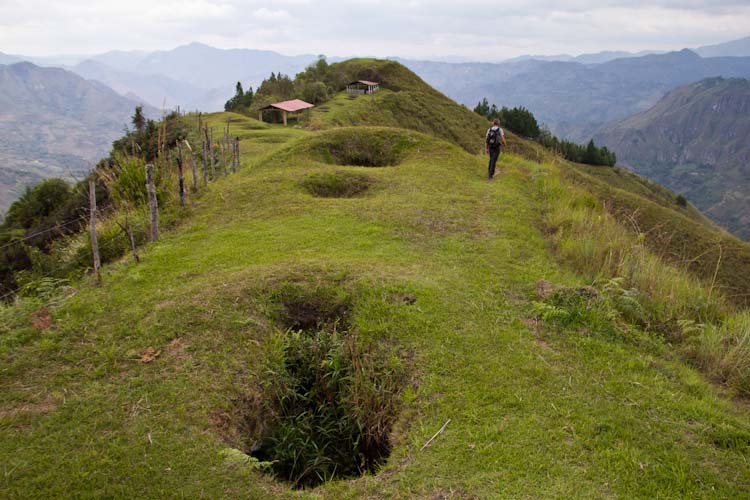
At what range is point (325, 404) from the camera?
6.10m

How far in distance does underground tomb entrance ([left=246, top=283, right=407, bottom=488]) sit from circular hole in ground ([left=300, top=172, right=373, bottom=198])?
7.32 metres

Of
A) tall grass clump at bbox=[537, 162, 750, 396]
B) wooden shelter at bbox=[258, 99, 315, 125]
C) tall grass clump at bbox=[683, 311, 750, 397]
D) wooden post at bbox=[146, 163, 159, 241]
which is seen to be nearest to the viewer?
tall grass clump at bbox=[683, 311, 750, 397]

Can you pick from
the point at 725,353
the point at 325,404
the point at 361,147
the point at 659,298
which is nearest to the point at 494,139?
the point at 361,147

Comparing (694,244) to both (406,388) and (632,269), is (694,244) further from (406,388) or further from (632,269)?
(406,388)

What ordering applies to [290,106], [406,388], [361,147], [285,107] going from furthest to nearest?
[290,106], [285,107], [361,147], [406,388]

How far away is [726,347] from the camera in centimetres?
696

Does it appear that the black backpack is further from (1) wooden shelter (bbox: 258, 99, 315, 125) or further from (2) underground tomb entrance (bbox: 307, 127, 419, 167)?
(1) wooden shelter (bbox: 258, 99, 315, 125)

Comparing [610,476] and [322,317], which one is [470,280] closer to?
[322,317]

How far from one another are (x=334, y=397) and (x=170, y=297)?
327 cm

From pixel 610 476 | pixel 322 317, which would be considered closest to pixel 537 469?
pixel 610 476

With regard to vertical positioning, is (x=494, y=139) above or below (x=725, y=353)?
above

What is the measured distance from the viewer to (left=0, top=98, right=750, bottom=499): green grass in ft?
14.8

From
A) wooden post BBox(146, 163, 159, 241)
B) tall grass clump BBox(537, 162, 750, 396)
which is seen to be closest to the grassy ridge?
tall grass clump BBox(537, 162, 750, 396)

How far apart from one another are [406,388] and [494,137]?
1168 cm
